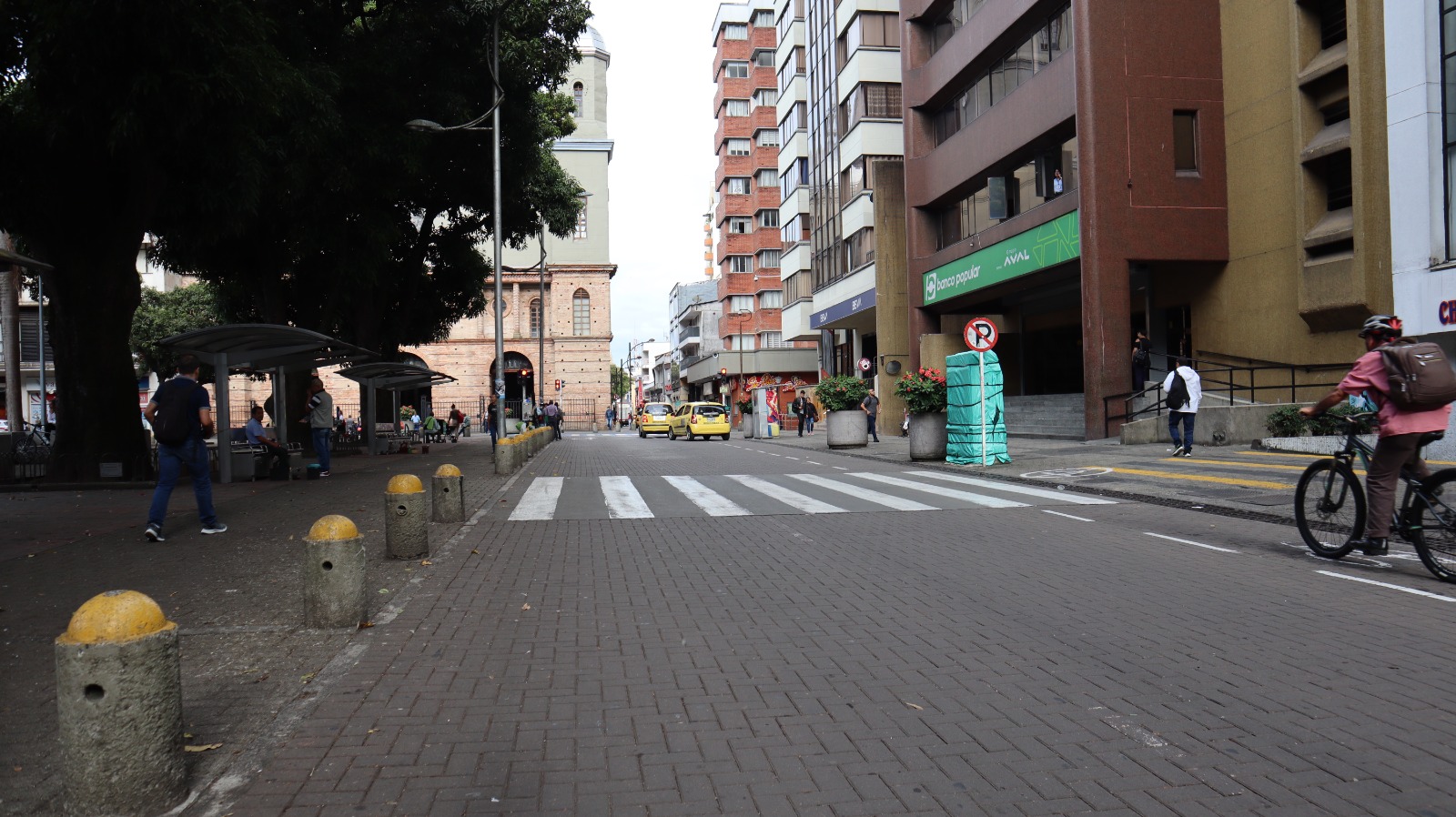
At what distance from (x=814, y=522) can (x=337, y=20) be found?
50.5ft

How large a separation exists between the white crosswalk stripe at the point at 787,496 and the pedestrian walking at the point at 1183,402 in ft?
23.7

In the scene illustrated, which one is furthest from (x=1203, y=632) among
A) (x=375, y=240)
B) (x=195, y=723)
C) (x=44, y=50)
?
(x=375, y=240)

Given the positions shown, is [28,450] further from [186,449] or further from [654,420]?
[654,420]

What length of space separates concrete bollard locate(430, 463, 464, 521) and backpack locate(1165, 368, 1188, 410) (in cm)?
1207

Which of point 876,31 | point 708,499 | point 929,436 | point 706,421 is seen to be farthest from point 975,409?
point 876,31

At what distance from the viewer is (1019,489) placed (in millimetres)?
13625

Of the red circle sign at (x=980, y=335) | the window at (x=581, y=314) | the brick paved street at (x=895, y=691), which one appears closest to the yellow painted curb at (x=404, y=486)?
the brick paved street at (x=895, y=691)

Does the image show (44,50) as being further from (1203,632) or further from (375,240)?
(1203,632)

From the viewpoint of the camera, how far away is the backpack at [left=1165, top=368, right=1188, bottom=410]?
1647 cm

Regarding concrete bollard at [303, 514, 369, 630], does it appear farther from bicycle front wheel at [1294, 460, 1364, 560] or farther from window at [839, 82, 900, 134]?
window at [839, 82, 900, 134]

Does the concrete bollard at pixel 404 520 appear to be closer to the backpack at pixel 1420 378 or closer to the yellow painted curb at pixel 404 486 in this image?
the yellow painted curb at pixel 404 486

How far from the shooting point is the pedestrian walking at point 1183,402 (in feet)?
54.1

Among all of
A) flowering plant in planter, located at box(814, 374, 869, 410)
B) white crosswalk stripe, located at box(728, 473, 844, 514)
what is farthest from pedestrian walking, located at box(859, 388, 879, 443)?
white crosswalk stripe, located at box(728, 473, 844, 514)

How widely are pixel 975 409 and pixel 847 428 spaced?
8381mm
